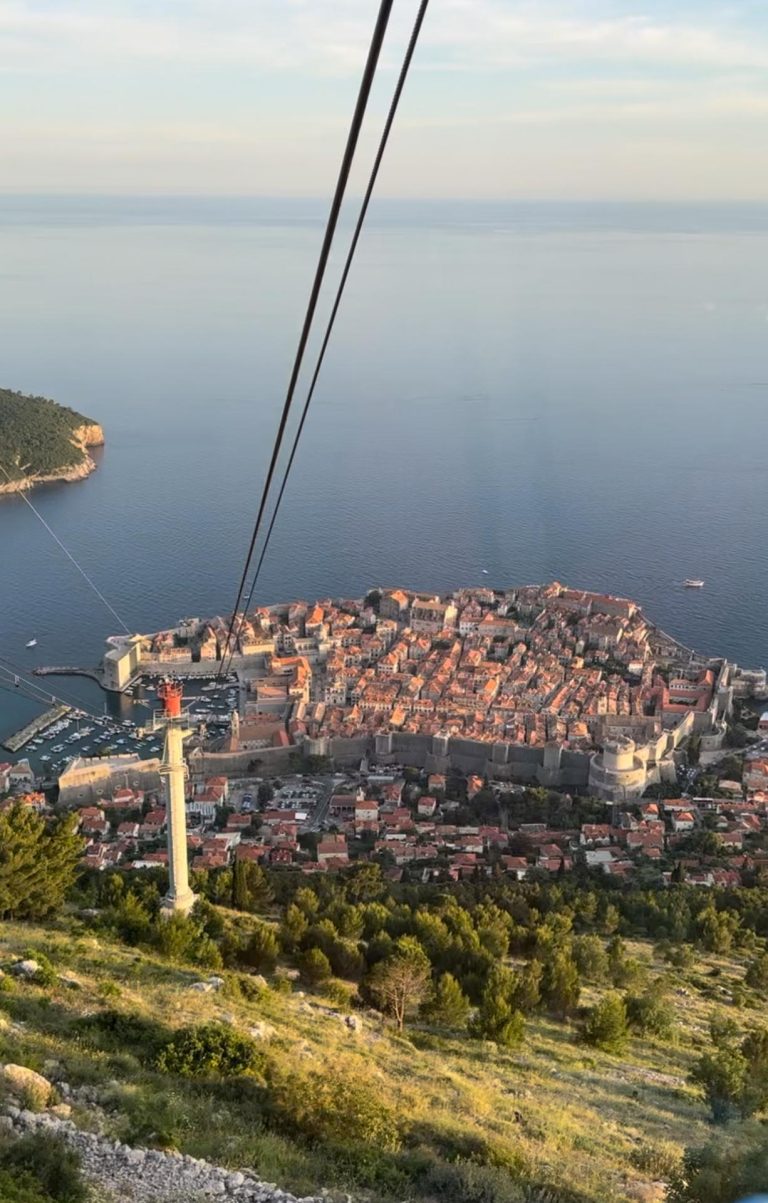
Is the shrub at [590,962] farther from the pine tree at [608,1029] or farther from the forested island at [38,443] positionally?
the forested island at [38,443]

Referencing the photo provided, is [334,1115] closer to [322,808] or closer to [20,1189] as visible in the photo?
[20,1189]

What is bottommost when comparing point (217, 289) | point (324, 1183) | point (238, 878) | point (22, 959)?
point (238, 878)

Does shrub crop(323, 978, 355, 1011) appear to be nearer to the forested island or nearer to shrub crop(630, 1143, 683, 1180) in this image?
shrub crop(630, 1143, 683, 1180)

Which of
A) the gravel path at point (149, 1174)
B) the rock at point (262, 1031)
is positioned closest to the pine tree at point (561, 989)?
the rock at point (262, 1031)

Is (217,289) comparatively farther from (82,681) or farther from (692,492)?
(82,681)

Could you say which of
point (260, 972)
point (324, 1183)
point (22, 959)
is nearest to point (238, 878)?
point (260, 972)

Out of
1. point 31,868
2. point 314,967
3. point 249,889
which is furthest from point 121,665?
point 314,967
